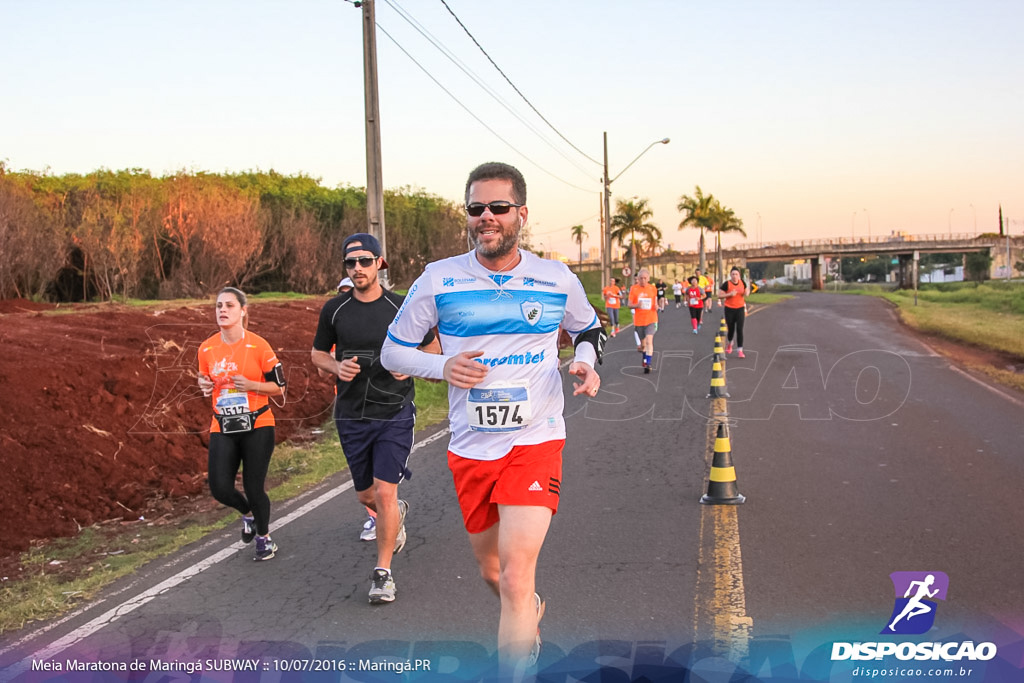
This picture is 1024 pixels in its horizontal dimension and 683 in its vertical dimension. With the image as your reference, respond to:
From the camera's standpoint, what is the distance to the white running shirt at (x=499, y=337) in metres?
3.94

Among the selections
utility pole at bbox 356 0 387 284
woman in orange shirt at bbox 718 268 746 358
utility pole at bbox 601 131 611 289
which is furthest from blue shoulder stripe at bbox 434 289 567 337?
utility pole at bbox 601 131 611 289

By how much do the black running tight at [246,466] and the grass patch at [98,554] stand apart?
0.80 meters

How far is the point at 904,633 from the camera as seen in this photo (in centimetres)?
454

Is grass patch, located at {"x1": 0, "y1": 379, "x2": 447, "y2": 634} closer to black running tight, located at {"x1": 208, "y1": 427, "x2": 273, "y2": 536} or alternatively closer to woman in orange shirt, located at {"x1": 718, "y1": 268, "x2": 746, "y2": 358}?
black running tight, located at {"x1": 208, "y1": 427, "x2": 273, "y2": 536}

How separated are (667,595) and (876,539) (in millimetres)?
1927

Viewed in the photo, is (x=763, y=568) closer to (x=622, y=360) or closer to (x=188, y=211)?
(x=622, y=360)

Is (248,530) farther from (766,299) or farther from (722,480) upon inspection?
(766,299)

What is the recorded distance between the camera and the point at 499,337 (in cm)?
397

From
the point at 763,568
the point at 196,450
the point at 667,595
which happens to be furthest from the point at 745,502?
the point at 196,450

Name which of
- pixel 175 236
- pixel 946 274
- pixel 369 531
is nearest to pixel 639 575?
pixel 369 531

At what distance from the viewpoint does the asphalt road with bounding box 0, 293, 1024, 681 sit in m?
4.45

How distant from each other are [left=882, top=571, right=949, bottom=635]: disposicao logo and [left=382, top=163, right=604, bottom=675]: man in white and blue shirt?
6.67ft

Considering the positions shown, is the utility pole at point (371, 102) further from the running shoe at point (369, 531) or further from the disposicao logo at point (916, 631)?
the disposicao logo at point (916, 631)

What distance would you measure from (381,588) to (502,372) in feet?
6.74
